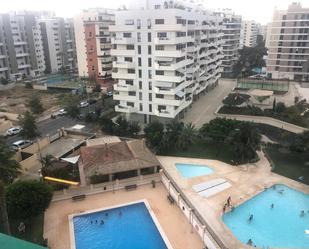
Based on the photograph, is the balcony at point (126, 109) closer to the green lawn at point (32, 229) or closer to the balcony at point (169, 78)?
the balcony at point (169, 78)

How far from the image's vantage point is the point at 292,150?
41.1 m

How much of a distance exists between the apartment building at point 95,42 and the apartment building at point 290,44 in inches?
2064

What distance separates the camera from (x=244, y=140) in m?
39.6

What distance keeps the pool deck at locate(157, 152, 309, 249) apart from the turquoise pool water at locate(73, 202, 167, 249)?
568cm

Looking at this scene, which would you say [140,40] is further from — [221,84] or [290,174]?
[221,84]

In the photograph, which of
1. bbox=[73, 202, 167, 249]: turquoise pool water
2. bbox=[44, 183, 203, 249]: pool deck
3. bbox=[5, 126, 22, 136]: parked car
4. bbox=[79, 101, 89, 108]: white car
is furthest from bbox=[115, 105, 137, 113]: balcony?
bbox=[73, 202, 167, 249]: turquoise pool water

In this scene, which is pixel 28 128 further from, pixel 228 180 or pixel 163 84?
pixel 228 180

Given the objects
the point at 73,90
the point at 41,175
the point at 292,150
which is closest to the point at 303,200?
the point at 292,150

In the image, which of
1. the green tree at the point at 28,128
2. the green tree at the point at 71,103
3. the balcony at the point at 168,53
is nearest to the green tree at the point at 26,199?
the green tree at the point at 28,128

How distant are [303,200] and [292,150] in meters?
10.4

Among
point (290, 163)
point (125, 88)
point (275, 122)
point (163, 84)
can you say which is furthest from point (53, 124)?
point (290, 163)

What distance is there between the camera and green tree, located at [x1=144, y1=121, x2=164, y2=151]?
4228 centimetres

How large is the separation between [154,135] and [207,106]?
27.1m

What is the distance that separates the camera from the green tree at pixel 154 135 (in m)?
42.3
